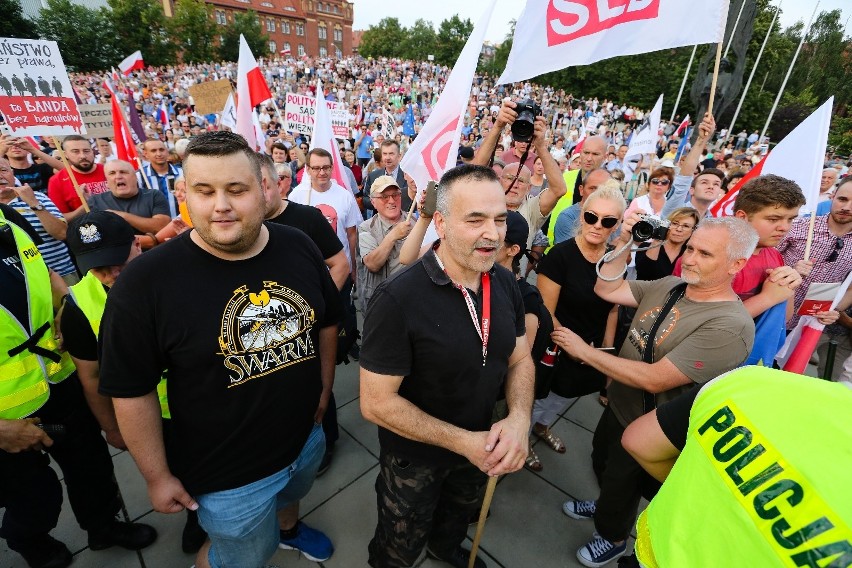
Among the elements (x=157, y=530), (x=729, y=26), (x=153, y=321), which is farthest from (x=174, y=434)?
(x=729, y=26)

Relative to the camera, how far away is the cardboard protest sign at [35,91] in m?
3.75

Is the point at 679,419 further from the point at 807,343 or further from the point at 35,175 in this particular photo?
the point at 35,175

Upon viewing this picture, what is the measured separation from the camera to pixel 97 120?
662cm

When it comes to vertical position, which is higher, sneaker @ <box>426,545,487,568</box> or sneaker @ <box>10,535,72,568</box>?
sneaker @ <box>426,545,487,568</box>

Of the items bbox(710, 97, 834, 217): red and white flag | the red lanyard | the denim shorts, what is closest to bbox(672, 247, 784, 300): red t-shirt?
bbox(710, 97, 834, 217): red and white flag

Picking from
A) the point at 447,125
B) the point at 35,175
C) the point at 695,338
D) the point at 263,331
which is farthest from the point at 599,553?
the point at 35,175

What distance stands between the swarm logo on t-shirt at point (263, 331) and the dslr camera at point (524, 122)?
1989 mm

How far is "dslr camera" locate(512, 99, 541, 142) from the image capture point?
282cm

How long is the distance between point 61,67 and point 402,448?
17.4 feet

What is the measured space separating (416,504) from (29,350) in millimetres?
1905

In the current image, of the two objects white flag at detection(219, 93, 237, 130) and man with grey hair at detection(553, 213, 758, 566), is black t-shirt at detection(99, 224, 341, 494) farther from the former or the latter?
white flag at detection(219, 93, 237, 130)

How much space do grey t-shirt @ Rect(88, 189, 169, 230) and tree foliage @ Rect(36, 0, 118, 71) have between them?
5205 centimetres

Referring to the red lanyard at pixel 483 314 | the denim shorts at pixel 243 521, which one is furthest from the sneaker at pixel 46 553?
the red lanyard at pixel 483 314

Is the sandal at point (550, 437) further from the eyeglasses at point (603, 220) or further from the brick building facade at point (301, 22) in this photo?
the brick building facade at point (301, 22)
